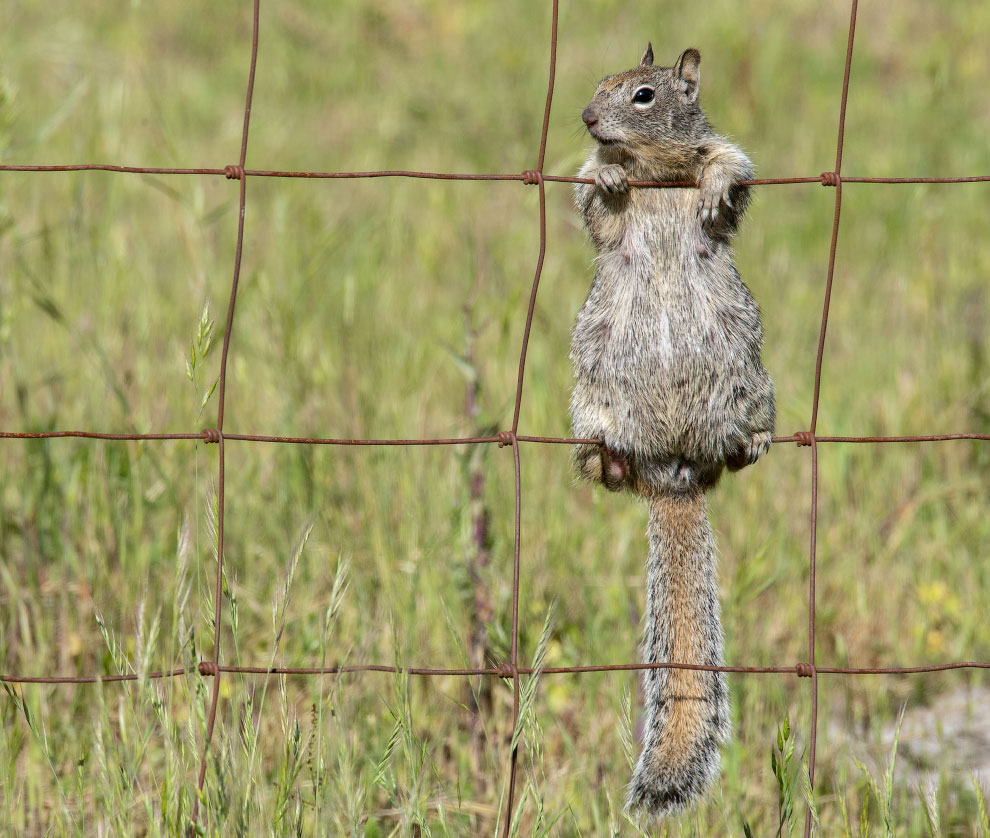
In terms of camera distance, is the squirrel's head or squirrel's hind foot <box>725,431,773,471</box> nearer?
squirrel's hind foot <box>725,431,773,471</box>

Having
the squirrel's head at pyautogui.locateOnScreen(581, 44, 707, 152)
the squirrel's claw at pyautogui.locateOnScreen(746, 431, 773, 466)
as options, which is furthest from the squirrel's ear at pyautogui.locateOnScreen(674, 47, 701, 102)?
the squirrel's claw at pyautogui.locateOnScreen(746, 431, 773, 466)

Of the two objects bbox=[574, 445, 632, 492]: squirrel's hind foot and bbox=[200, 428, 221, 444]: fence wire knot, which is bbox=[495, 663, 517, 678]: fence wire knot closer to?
bbox=[574, 445, 632, 492]: squirrel's hind foot

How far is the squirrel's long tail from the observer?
2750mm

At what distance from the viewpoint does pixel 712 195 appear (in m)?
2.90

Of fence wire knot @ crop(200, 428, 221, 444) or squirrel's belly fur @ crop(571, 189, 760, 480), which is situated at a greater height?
squirrel's belly fur @ crop(571, 189, 760, 480)

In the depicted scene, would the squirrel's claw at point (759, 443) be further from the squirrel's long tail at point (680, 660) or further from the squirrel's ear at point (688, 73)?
the squirrel's ear at point (688, 73)

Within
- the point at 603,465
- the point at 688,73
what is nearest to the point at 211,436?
the point at 603,465

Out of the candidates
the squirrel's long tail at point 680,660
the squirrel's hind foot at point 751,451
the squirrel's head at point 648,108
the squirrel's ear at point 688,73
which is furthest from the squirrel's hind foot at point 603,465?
the squirrel's ear at point 688,73

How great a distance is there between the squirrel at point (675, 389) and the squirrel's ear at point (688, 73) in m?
0.41

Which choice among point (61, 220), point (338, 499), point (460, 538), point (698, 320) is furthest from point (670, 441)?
point (61, 220)

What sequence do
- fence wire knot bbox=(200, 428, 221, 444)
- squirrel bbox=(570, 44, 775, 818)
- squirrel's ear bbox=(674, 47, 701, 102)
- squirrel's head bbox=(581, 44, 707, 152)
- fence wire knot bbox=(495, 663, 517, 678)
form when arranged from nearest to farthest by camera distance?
1. fence wire knot bbox=(495, 663, 517, 678)
2. fence wire knot bbox=(200, 428, 221, 444)
3. squirrel bbox=(570, 44, 775, 818)
4. squirrel's head bbox=(581, 44, 707, 152)
5. squirrel's ear bbox=(674, 47, 701, 102)

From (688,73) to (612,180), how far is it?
71 centimetres

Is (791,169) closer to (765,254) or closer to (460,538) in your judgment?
(765,254)

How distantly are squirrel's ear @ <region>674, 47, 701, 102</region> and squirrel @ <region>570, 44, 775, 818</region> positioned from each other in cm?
41
